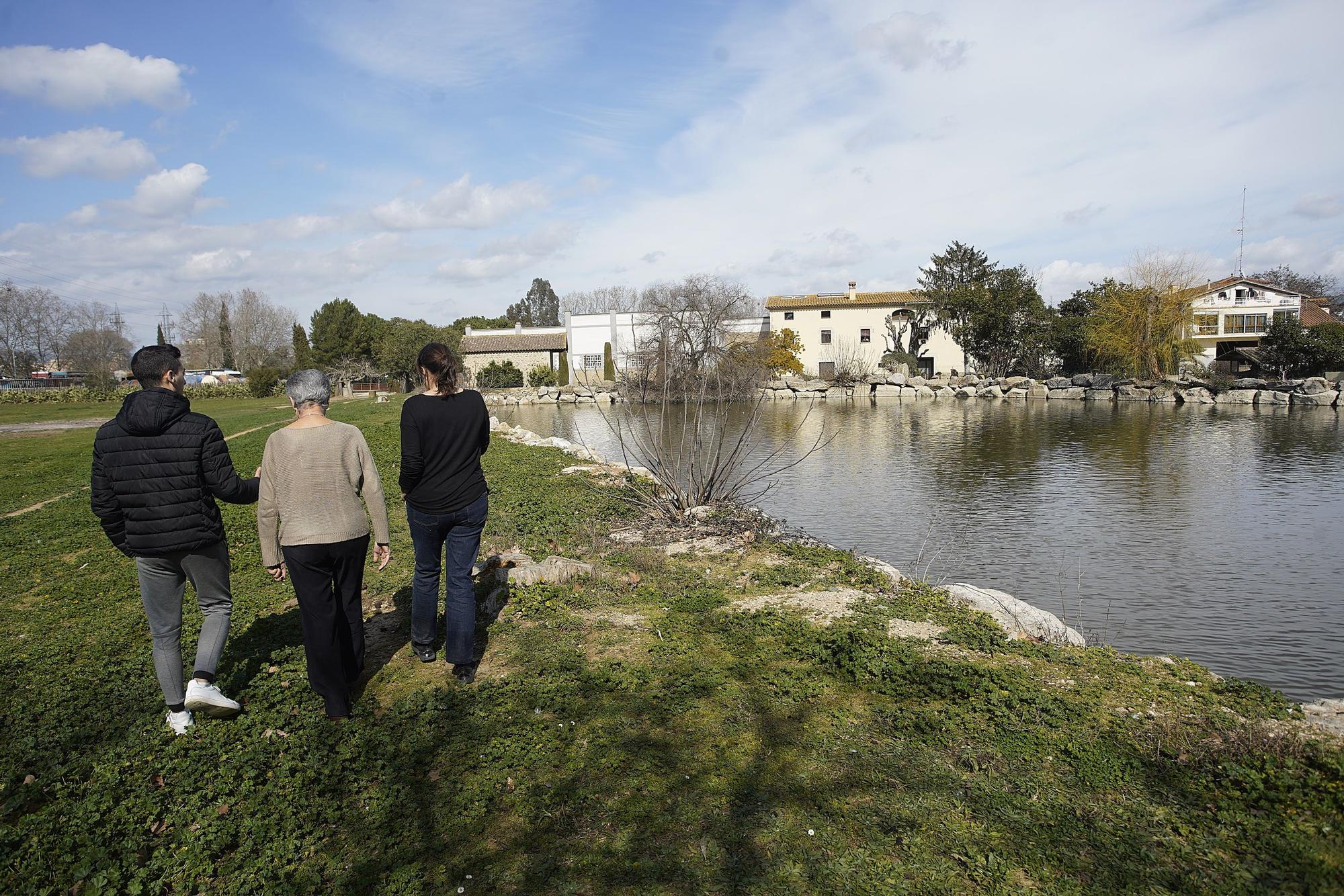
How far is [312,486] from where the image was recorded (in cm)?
420

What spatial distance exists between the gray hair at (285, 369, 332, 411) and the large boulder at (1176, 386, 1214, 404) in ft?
142

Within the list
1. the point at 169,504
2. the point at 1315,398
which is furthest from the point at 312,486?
the point at 1315,398

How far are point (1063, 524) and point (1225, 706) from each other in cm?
860

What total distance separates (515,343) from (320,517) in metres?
62.2

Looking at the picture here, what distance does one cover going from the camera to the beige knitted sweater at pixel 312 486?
419 centimetres

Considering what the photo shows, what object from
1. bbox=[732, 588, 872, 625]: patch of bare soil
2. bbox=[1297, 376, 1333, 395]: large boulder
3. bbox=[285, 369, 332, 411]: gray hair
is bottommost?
bbox=[732, 588, 872, 625]: patch of bare soil

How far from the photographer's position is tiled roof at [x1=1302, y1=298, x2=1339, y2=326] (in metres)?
56.4

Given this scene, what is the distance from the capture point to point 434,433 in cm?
468

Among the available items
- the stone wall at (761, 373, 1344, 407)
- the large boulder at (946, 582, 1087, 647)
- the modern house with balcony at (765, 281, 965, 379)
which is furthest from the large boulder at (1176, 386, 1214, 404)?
the large boulder at (946, 582, 1087, 647)

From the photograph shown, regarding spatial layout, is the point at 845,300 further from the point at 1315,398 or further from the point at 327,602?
the point at 327,602

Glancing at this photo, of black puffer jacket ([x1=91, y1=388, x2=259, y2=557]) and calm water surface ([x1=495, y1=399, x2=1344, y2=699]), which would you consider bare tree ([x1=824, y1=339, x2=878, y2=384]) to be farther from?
black puffer jacket ([x1=91, y1=388, x2=259, y2=557])

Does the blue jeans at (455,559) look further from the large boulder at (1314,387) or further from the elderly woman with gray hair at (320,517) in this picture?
the large boulder at (1314,387)

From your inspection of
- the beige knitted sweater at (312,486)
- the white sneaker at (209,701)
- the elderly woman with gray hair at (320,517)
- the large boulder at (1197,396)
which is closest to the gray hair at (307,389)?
the elderly woman with gray hair at (320,517)

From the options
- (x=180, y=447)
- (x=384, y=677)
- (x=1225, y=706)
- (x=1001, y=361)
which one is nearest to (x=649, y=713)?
(x=384, y=677)
